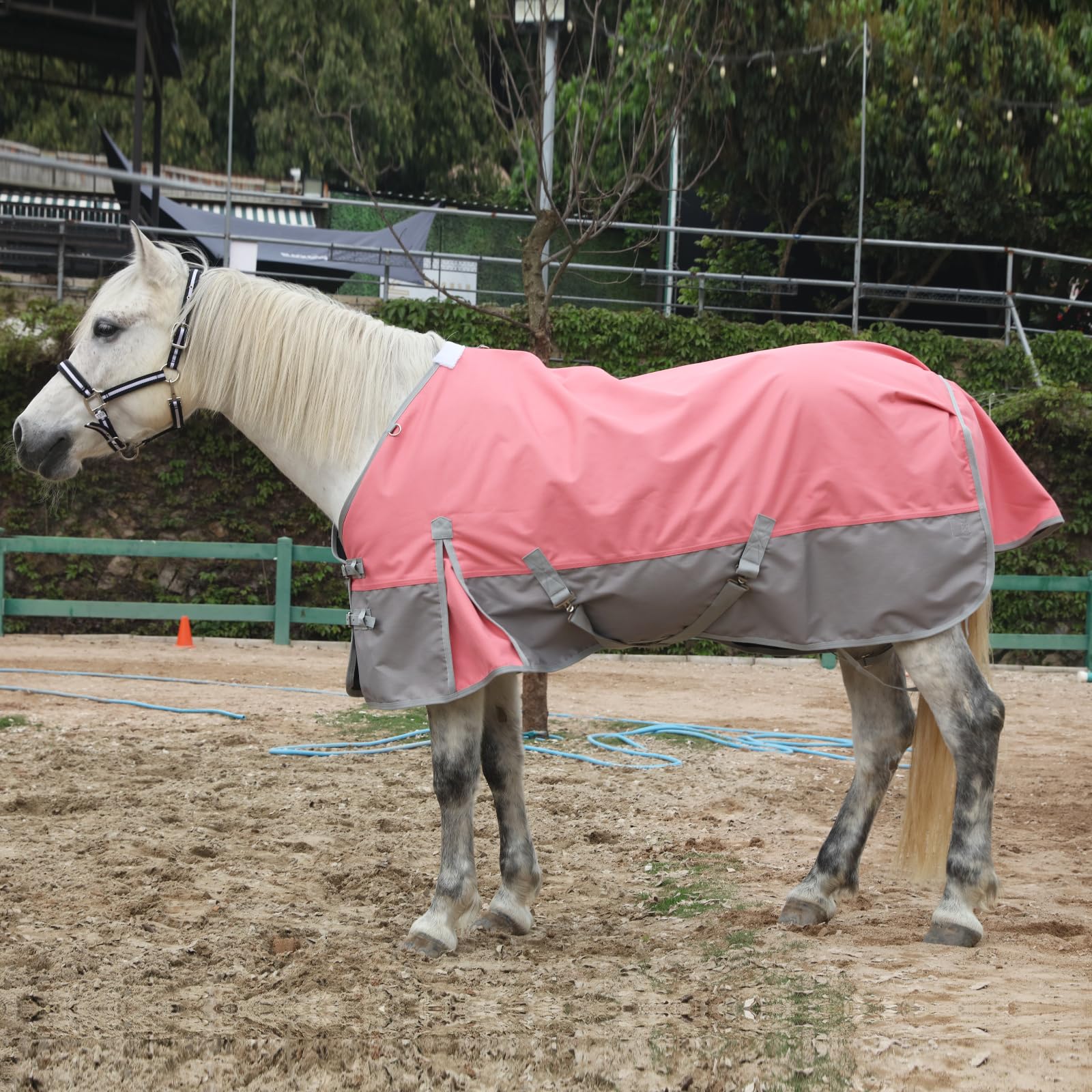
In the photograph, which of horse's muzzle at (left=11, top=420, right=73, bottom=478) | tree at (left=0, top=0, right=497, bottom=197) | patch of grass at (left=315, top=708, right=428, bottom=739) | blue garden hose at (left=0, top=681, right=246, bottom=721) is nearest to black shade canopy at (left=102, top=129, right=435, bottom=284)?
blue garden hose at (left=0, top=681, right=246, bottom=721)

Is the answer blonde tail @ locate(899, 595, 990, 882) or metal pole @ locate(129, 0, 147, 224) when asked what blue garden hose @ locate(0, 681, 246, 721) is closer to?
blonde tail @ locate(899, 595, 990, 882)

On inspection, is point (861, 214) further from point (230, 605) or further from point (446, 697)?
point (446, 697)

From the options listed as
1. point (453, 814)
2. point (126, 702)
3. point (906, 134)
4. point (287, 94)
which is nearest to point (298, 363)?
point (453, 814)

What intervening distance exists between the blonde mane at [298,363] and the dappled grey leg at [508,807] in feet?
2.91

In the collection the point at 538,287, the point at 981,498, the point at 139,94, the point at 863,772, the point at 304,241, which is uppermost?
the point at 139,94

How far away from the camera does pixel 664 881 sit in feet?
13.6

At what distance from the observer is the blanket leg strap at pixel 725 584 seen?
3.24 meters

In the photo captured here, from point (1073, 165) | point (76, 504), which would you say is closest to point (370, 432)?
point (76, 504)

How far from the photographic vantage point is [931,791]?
3549mm

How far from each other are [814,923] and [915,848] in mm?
390

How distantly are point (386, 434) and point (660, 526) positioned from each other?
2.76ft

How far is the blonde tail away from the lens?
3514 millimetres

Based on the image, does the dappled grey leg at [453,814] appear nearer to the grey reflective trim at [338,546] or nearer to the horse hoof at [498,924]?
the horse hoof at [498,924]

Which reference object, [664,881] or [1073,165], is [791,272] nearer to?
[1073,165]
